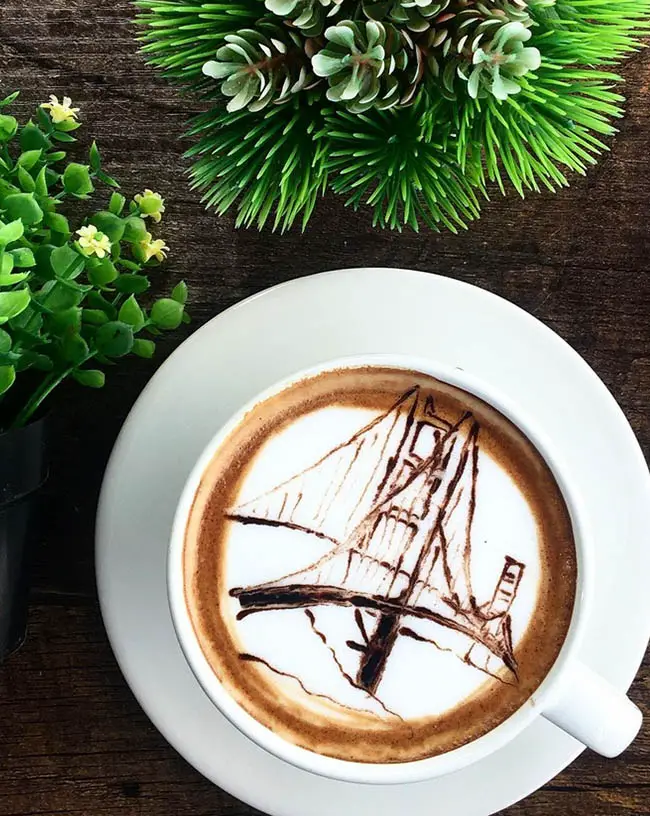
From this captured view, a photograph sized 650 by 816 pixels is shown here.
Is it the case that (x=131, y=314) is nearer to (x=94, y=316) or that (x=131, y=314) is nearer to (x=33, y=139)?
(x=94, y=316)

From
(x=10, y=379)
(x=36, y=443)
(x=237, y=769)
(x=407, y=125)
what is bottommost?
(x=237, y=769)

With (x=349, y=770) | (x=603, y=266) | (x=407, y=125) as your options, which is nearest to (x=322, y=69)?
(x=407, y=125)

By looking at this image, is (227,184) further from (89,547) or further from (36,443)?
(89,547)

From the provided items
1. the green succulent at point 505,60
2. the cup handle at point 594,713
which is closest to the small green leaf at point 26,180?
the green succulent at point 505,60

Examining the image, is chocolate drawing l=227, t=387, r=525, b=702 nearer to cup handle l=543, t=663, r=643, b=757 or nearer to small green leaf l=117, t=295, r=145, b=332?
cup handle l=543, t=663, r=643, b=757

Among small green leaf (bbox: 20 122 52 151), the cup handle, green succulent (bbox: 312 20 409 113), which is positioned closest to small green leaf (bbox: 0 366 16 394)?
small green leaf (bbox: 20 122 52 151)

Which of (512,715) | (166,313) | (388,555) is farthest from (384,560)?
(166,313)

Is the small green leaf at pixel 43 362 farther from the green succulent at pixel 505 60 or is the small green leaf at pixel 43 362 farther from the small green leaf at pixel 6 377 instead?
the green succulent at pixel 505 60
